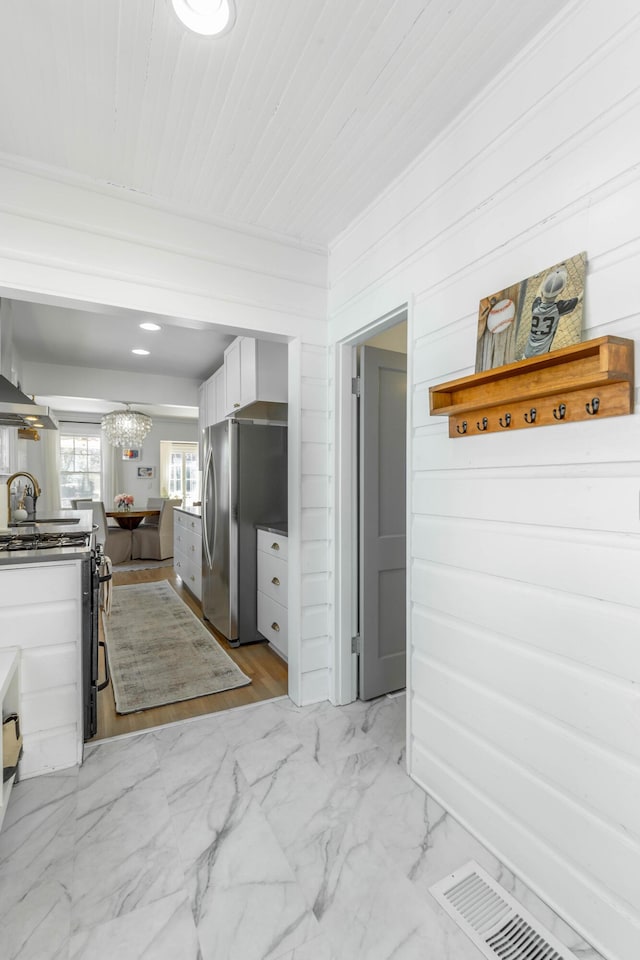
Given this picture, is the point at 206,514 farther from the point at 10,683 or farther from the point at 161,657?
the point at 10,683

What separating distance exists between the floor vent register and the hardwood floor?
139 centimetres

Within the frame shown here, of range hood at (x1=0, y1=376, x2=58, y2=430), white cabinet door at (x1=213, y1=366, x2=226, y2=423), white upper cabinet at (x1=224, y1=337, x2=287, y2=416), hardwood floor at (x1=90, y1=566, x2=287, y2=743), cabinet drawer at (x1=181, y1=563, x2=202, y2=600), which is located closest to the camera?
hardwood floor at (x1=90, y1=566, x2=287, y2=743)

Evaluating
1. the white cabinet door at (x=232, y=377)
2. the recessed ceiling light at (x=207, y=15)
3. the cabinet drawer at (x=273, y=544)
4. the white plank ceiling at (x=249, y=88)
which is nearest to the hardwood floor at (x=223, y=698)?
the cabinet drawer at (x=273, y=544)

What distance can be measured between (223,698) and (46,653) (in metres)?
1.01

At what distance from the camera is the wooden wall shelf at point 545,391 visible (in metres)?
1.10

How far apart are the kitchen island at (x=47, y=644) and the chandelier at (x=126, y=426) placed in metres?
4.80

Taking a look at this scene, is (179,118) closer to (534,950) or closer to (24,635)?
(24,635)

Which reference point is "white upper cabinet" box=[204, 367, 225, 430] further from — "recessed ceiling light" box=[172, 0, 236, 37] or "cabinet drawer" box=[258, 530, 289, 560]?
"recessed ceiling light" box=[172, 0, 236, 37]

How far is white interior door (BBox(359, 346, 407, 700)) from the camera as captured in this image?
99.3 inches

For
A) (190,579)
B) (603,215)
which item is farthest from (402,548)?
(190,579)

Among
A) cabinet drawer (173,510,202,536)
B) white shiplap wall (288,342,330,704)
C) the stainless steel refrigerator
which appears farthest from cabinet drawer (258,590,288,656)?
cabinet drawer (173,510,202,536)

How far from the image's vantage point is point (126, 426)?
6539 mm

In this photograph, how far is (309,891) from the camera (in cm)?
140

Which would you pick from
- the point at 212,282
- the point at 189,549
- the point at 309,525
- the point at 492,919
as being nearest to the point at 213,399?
the point at 189,549
